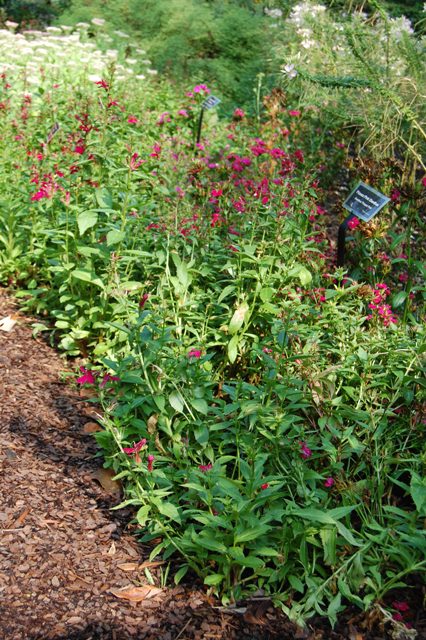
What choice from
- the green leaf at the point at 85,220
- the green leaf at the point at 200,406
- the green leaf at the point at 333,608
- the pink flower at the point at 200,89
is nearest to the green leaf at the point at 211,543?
the green leaf at the point at 333,608

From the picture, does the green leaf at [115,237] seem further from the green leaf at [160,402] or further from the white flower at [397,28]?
the white flower at [397,28]

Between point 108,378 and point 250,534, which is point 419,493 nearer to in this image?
point 250,534

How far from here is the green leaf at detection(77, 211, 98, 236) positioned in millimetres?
3368

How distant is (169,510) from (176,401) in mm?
404

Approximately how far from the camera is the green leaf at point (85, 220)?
11.1 ft

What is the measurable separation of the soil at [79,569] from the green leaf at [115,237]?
0.82 meters

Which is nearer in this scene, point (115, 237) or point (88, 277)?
point (115, 237)

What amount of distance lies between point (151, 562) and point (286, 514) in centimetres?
53

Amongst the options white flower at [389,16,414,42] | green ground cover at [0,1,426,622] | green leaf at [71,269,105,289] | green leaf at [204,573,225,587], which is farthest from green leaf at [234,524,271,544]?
white flower at [389,16,414,42]

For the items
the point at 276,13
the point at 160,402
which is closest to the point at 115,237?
the point at 160,402

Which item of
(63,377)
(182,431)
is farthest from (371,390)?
(63,377)

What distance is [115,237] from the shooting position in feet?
10.9

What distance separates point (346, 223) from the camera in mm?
3840

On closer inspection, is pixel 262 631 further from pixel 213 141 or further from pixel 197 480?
pixel 213 141
